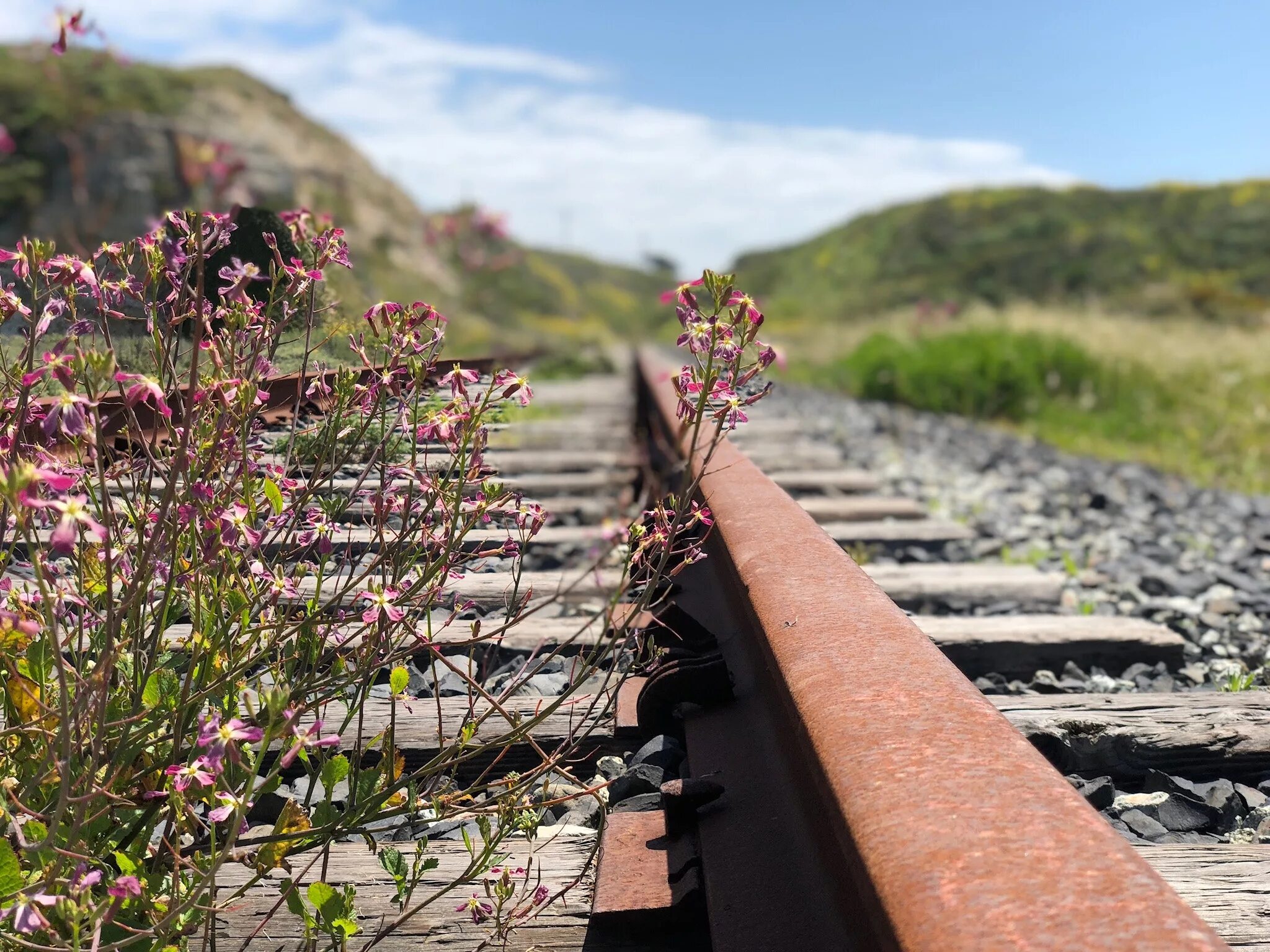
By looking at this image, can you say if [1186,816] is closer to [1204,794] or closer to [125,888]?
[1204,794]

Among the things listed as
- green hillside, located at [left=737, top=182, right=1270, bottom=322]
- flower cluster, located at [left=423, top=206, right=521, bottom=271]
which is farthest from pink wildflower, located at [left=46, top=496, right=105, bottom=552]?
green hillside, located at [left=737, top=182, right=1270, bottom=322]

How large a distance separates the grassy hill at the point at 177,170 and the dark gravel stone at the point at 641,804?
12.9m

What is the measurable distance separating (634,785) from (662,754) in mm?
90

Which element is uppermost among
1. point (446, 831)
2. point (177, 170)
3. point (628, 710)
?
point (177, 170)

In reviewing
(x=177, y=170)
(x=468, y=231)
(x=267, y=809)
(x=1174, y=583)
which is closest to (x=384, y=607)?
(x=267, y=809)

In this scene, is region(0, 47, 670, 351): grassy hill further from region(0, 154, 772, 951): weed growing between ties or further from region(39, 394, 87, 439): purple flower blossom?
region(39, 394, 87, 439): purple flower blossom

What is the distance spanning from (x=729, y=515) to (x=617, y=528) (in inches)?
9.7

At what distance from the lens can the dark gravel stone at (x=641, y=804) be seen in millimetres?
1488

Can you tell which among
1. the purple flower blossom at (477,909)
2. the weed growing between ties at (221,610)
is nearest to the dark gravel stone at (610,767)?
the weed growing between ties at (221,610)

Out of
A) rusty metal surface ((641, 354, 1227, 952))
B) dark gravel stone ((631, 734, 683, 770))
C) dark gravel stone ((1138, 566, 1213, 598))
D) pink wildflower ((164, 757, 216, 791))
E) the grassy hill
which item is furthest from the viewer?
the grassy hill

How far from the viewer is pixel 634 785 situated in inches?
60.3

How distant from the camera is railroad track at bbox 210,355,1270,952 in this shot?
0.71 meters

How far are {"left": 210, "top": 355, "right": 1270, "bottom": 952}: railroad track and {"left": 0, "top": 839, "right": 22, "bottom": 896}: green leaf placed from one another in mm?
275

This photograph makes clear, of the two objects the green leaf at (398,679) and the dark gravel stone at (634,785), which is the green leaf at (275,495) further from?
the dark gravel stone at (634,785)
